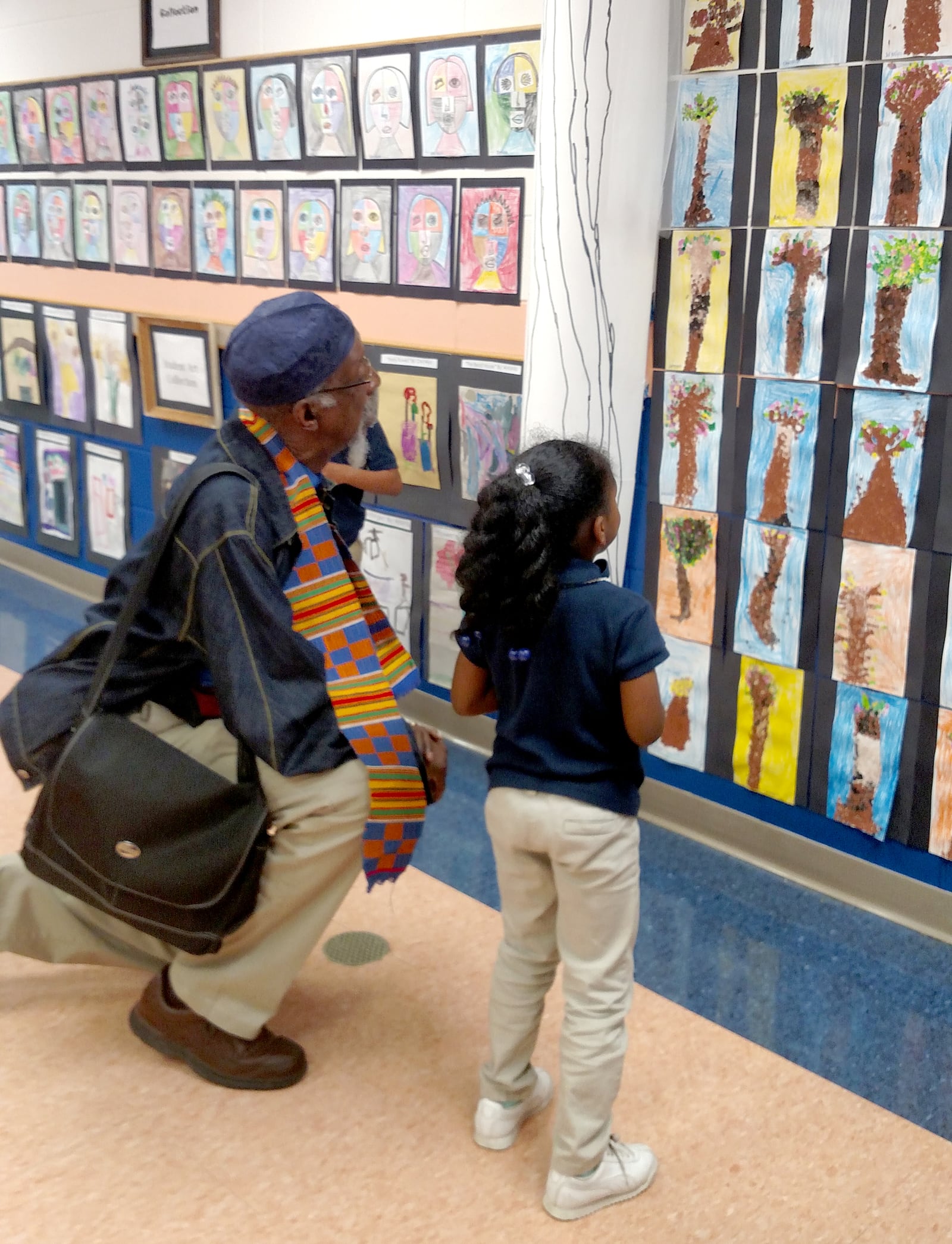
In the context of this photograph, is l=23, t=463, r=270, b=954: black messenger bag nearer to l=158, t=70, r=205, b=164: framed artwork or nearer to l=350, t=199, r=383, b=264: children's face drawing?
l=350, t=199, r=383, b=264: children's face drawing

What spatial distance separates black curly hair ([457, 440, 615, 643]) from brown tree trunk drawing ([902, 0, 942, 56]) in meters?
1.40

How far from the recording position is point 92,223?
5.00 metres

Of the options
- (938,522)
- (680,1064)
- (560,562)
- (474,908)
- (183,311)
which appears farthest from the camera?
(183,311)

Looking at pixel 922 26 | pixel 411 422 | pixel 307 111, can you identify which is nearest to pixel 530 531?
pixel 922 26

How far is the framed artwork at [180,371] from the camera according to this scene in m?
4.50

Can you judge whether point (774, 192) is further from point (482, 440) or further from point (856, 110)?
point (482, 440)

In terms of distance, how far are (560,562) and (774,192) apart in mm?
1484

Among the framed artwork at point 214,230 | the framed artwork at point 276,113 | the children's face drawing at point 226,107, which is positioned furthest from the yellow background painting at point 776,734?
the children's face drawing at point 226,107

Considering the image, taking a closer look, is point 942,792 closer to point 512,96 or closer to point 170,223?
point 512,96

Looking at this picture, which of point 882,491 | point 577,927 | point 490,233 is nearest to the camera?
point 577,927

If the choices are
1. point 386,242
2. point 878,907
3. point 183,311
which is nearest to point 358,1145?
point 878,907

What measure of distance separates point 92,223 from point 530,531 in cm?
396

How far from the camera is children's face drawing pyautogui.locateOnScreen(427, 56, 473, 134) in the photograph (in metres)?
3.39

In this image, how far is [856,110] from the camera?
2.64 m
